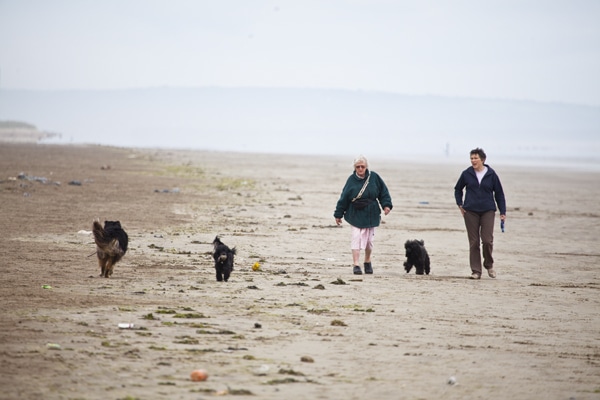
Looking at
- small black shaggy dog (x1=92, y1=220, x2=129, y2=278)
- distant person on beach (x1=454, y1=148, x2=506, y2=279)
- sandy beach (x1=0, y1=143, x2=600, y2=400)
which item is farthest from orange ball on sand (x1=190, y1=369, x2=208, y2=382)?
distant person on beach (x1=454, y1=148, x2=506, y2=279)

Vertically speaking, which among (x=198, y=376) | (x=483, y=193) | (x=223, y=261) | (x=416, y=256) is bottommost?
(x=198, y=376)

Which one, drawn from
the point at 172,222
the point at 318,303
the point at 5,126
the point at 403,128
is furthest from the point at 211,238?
the point at 403,128

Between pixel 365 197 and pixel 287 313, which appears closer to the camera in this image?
pixel 287 313

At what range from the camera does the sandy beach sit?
682 cm

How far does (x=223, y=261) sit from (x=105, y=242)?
1594 mm

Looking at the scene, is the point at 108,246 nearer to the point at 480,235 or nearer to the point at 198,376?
the point at 198,376

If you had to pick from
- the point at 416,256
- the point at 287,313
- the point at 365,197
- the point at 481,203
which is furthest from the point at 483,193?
the point at 287,313

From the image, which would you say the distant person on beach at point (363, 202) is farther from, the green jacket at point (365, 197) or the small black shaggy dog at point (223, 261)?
the small black shaggy dog at point (223, 261)

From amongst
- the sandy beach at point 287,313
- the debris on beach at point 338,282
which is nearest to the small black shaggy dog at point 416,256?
the sandy beach at point 287,313

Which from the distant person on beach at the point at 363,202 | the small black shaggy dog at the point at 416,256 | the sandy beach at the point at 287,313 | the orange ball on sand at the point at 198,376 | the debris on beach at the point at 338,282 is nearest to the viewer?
the orange ball on sand at the point at 198,376

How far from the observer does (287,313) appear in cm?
936

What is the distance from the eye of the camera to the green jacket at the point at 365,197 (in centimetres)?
1313

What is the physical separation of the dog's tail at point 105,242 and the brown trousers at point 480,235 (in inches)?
206

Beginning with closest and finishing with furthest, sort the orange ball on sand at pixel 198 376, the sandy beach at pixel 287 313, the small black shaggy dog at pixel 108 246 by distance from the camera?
1. the orange ball on sand at pixel 198 376
2. the sandy beach at pixel 287 313
3. the small black shaggy dog at pixel 108 246
